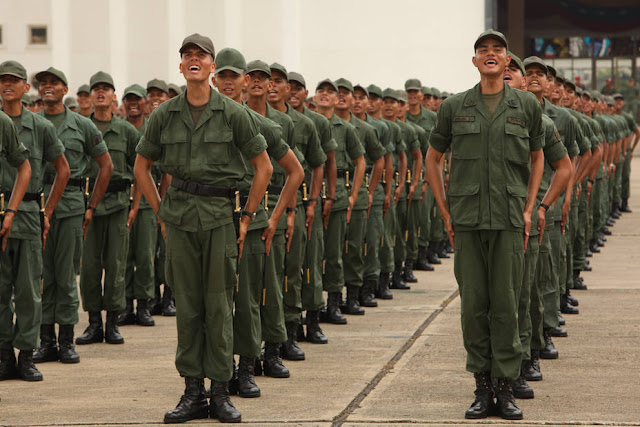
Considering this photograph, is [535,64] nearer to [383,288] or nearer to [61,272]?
[61,272]

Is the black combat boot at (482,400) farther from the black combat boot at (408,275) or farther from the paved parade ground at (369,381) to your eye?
the black combat boot at (408,275)

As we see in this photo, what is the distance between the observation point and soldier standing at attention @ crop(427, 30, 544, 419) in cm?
739

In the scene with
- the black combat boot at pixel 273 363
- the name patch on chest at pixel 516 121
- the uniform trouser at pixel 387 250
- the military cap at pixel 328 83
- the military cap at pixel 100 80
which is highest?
the military cap at pixel 100 80

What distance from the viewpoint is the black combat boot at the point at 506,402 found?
7.40m

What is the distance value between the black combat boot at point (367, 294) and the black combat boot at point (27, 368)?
4.48 m

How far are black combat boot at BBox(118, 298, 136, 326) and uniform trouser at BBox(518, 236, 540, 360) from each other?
4899 mm

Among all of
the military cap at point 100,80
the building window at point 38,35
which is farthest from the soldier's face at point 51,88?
the building window at point 38,35

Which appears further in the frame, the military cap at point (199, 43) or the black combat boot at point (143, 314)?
the black combat boot at point (143, 314)

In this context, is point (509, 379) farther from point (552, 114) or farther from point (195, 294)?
point (552, 114)

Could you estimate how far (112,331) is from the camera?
421 inches

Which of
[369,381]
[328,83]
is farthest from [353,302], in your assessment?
[369,381]

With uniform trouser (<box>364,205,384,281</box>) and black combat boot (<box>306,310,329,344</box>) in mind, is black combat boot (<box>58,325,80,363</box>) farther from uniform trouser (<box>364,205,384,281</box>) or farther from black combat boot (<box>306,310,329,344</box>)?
uniform trouser (<box>364,205,384,281</box>)

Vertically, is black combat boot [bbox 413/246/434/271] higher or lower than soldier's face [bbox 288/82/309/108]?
lower

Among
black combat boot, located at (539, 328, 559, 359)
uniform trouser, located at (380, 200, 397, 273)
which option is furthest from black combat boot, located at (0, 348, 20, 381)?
uniform trouser, located at (380, 200, 397, 273)
